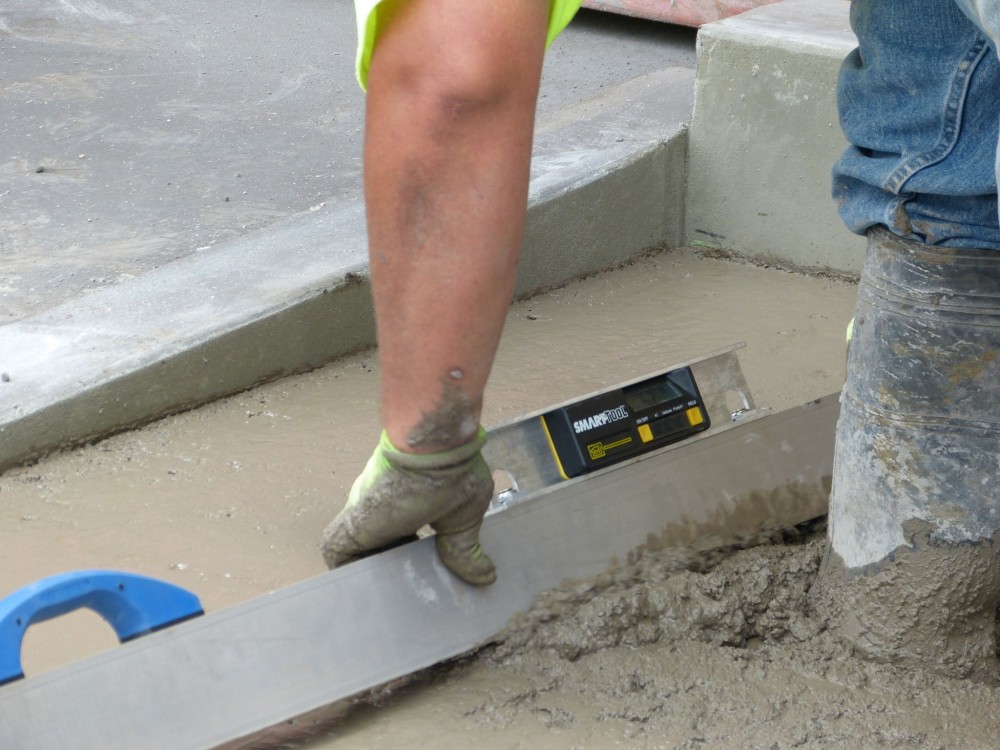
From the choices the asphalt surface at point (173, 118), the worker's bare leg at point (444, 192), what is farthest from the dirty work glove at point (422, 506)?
the asphalt surface at point (173, 118)

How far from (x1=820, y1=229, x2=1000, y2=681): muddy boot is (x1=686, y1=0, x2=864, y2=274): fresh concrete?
152 centimetres

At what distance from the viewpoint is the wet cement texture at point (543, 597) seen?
1.55 meters

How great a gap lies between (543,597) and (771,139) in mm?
1844

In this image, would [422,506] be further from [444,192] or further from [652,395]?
[652,395]

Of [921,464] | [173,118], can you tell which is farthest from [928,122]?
[173,118]

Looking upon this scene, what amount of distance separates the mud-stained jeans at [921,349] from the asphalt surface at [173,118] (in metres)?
1.87

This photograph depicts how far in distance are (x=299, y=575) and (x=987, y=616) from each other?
1.06m

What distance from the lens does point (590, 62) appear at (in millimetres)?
5305

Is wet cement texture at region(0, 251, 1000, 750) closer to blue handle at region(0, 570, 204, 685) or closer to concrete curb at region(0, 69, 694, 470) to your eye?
concrete curb at region(0, 69, 694, 470)

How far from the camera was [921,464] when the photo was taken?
160 centimetres

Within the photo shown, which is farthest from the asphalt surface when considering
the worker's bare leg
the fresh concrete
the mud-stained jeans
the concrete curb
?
the mud-stained jeans

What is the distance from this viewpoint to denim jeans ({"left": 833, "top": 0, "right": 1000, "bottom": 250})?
1452 millimetres

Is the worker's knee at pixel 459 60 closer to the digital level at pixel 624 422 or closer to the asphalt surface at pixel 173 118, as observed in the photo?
the digital level at pixel 624 422

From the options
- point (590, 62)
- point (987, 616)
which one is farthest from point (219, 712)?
point (590, 62)
